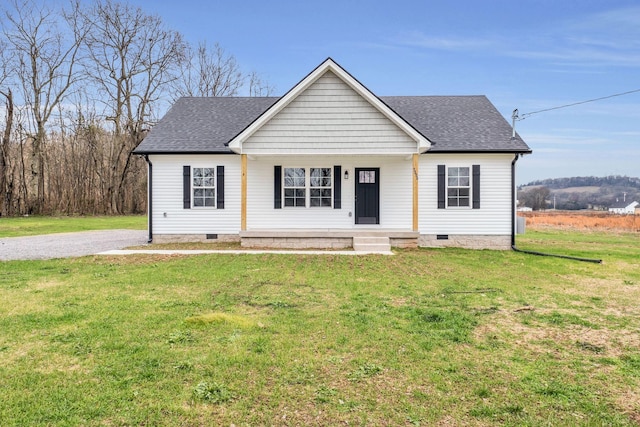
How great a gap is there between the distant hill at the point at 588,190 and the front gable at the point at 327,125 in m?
94.5

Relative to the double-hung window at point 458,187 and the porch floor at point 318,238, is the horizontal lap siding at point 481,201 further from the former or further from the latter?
the porch floor at point 318,238

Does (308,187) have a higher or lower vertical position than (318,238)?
higher

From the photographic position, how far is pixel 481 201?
540 inches

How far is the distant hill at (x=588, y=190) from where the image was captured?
330 feet

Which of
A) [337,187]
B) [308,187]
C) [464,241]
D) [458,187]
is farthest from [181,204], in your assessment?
[464,241]

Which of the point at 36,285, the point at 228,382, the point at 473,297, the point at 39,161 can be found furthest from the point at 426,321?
the point at 39,161

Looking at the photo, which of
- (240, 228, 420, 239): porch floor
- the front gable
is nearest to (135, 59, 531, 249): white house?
(240, 228, 420, 239): porch floor

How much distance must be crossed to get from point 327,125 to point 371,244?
13.2 ft

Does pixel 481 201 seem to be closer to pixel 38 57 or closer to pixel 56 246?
pixel 56 246

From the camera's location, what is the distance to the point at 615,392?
3.41 m

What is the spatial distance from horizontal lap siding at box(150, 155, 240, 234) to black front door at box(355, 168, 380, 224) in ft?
14.0

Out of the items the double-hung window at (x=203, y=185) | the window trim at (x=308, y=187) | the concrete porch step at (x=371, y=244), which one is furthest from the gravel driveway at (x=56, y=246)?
the concrete porch step at (x=371, y=244)

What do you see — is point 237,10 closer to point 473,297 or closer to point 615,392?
point 473,297

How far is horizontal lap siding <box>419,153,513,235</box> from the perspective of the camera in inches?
537
